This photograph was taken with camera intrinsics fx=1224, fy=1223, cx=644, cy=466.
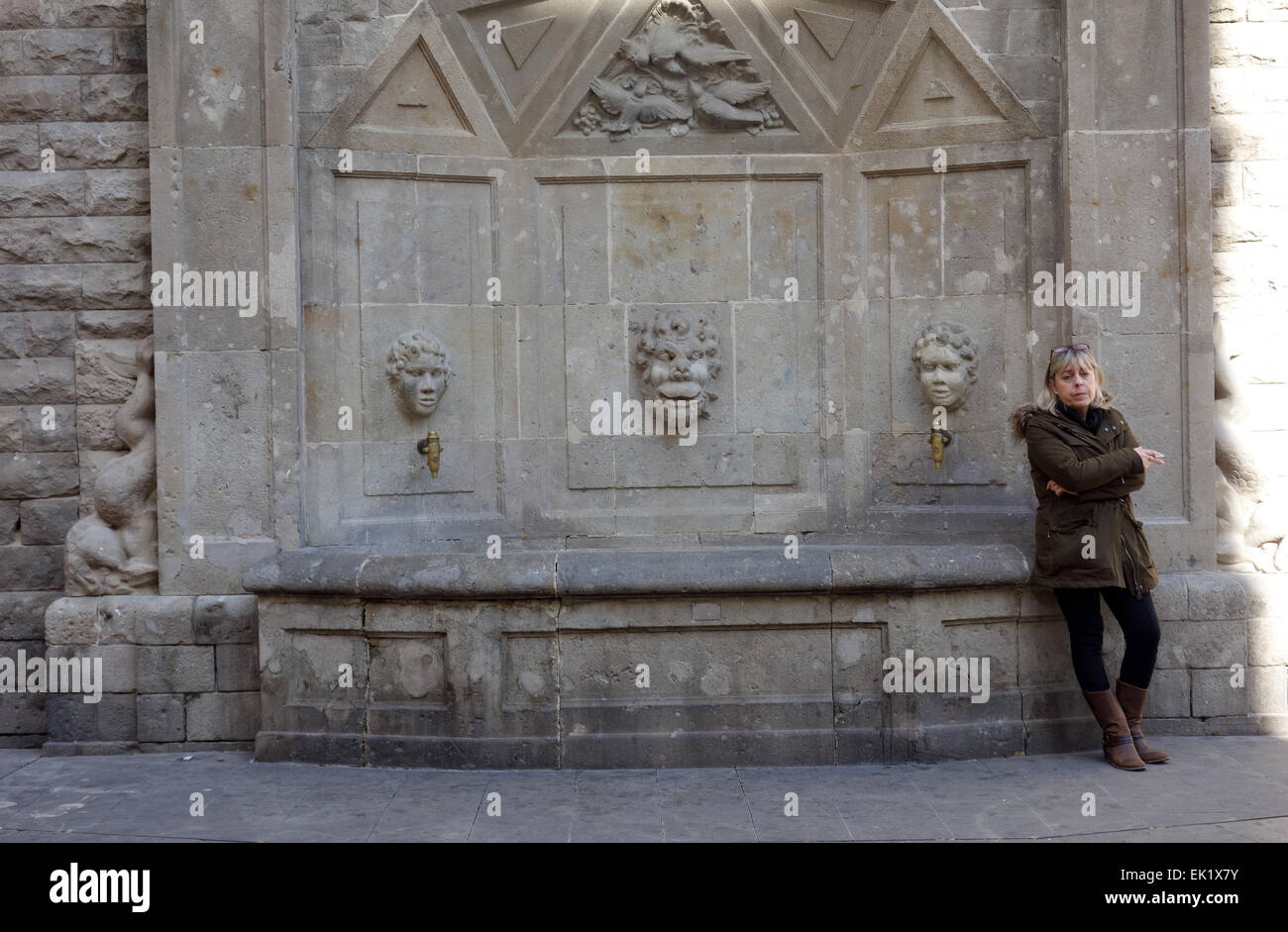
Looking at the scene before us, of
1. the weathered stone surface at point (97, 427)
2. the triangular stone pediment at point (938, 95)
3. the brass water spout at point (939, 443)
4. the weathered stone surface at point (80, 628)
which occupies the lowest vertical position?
the weathered stone surface at point (80, 628)

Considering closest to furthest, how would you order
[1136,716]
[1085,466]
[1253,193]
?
[1085,466], [1136,716], [1253,193]

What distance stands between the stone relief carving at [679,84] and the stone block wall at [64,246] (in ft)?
7.40

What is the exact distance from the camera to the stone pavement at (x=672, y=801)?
4410mm

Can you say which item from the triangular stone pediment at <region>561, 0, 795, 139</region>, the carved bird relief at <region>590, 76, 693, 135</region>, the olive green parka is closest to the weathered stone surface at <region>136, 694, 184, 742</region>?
the triangular stone pediment at <region>561, 0, 795, 139</region>

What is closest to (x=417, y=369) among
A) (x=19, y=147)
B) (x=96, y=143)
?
(x=96, y=143)

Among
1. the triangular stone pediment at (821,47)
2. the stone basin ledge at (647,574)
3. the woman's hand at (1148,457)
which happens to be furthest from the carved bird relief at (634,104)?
the woman's hand at (1148,457)

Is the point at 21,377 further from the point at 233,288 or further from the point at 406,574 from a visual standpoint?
the point at 406,574

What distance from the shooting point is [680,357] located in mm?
6164

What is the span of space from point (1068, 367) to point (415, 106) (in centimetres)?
336

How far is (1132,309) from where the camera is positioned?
5680 mm

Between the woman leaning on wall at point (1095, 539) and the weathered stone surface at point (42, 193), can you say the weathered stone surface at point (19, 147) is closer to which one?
the weathered stone surface at point (42, 193)

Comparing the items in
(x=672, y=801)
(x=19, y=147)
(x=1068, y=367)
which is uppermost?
(x=19, y=147)

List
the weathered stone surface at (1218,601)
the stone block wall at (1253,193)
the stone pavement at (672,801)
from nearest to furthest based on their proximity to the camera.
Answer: the stone pavement at (672,801)
the weathered stone surface at (1218,601)
the stone block wall at (1253,193)

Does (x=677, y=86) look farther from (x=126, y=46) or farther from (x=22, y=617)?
(x=22, y=617)
